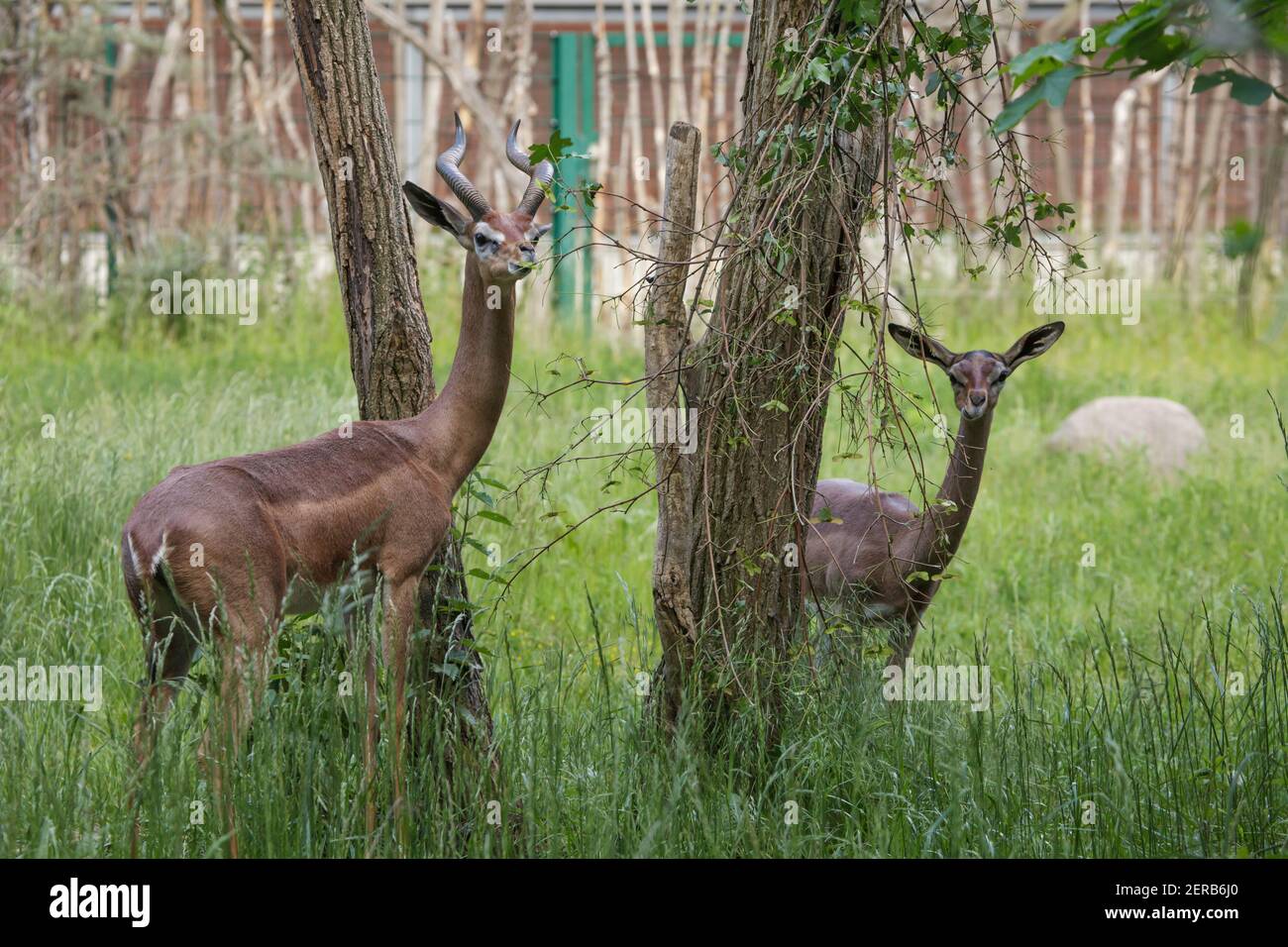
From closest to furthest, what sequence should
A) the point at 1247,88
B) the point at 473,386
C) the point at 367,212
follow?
the point at 1247,88, the point at 367,212, the point at 473,386

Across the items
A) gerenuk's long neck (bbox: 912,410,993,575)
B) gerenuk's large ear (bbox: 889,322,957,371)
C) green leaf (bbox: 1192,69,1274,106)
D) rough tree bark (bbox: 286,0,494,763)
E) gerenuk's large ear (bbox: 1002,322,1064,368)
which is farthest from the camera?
gerenuk's large ear (bbox: 1002,322,1064,368)

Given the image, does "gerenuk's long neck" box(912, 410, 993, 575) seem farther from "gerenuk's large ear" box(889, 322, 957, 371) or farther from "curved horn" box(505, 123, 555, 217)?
"curved horn" box(505, 123, 555, 217)

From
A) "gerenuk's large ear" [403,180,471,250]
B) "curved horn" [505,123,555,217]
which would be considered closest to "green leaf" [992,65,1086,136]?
"curved horn" [505,123,555,217]

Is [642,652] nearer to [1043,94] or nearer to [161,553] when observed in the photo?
[161,553]

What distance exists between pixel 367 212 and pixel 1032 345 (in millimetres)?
2972

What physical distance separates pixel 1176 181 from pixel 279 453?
48.6 ft

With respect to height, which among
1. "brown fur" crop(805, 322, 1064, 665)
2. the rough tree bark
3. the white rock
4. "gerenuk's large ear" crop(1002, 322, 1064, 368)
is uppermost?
the rough tree bark

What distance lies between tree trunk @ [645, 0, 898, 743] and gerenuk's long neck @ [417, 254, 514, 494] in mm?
705

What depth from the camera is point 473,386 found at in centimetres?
475

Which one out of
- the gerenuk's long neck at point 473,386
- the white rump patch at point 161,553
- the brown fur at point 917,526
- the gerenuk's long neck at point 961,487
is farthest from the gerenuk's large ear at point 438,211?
the gerenuk's long neck at point 961,487

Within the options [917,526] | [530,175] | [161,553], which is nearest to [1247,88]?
[530,175]

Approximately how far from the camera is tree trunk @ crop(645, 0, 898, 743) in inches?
162

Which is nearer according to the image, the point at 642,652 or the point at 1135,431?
the point at 642,652
